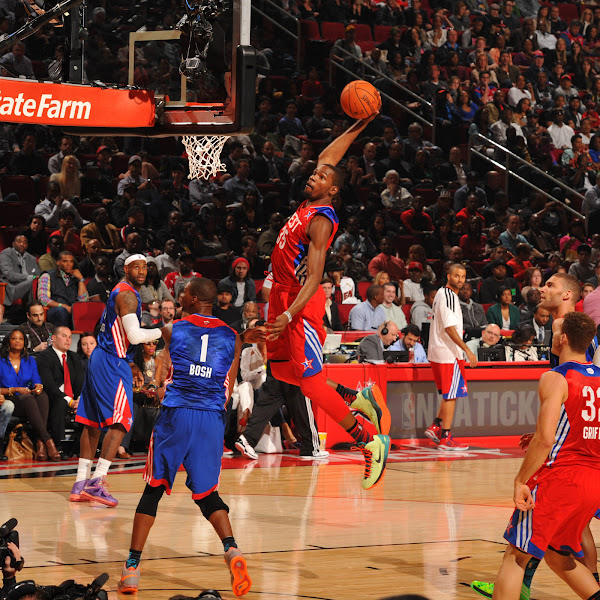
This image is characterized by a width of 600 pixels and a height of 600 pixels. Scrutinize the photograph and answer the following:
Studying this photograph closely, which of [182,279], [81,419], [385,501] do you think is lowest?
[385,501]

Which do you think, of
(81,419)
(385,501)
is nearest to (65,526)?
(81,419)

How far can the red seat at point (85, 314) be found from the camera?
525 inches

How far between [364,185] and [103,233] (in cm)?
540

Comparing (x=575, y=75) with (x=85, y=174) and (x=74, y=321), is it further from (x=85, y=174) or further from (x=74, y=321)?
(x=74, y=321)

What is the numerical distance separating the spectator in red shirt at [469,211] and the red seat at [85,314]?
7289 millimetres

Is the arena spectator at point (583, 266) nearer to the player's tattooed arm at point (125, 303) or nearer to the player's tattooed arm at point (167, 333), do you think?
the player's tattooed arm at point (125, 303)

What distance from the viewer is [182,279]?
1446cm

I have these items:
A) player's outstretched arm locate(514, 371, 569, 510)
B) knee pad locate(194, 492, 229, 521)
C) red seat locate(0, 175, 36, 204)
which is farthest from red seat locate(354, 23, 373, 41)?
player's outstretched arm locate(514, 371, 569, 510)

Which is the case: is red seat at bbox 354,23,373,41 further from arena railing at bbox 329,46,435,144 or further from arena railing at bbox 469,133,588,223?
arena railing at bbox 469,133,588,223

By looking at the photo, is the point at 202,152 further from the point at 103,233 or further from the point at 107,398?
the point at 103,233

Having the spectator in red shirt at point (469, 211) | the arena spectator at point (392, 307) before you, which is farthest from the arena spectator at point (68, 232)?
the spectator in red shirt at point (469, 211)

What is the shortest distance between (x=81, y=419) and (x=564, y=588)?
428 centimetres

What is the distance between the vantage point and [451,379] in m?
12.6

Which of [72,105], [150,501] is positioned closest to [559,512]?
[150,501]
